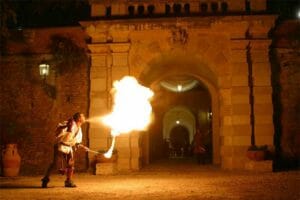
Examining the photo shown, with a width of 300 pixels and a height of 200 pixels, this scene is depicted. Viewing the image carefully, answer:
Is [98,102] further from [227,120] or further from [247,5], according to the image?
[247,5]

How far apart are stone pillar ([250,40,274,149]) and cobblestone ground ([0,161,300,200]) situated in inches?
67.0

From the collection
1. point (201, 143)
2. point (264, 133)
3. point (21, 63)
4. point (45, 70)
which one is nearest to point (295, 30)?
point (264, 133)

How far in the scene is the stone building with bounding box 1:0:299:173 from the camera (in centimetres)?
1424

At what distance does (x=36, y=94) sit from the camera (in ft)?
50.3

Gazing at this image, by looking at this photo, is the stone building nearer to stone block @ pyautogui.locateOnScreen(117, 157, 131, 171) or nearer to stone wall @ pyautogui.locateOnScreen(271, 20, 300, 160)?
stone block @ pyautogui.locateOnScreen(117, 157, 131, 171)

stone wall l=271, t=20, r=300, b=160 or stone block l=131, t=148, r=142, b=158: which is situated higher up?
stone wall l=271, t=20, r=300, b=160

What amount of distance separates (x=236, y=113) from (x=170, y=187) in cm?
522

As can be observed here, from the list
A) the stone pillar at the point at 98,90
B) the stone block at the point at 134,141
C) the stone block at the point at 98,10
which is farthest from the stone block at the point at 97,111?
the stone block at the point at 98,10

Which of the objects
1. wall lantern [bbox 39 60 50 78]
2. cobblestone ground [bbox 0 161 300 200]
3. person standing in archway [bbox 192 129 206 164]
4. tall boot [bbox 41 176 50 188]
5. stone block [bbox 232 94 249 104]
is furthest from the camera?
person standing in archway [bbox 192 129 206 164]

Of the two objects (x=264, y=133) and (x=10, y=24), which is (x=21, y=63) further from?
(x=264, y=133)

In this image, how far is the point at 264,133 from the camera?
14156 millimetres

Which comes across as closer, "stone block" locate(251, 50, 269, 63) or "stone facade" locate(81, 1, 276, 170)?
"stone facade" locate(81, 1, 276, 170)

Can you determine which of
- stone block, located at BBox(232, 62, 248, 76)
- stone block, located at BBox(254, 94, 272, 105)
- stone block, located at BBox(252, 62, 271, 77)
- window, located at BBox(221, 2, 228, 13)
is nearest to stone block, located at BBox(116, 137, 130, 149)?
stone block, located at BBox(232, 62, 248, 76)

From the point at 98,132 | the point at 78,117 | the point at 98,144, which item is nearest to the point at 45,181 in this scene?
the point at 78,117
